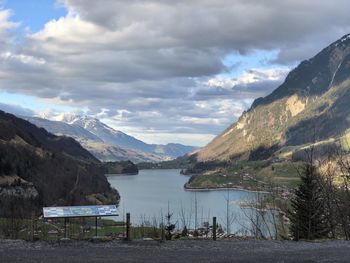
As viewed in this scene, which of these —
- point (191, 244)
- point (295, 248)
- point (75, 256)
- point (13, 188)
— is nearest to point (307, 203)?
point (295, 248)

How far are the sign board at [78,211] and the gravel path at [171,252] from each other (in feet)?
9.47

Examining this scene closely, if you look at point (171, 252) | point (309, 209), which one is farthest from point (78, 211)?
point (309, 209)

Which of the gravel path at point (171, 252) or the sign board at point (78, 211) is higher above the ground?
the sign board at point (78, 211)

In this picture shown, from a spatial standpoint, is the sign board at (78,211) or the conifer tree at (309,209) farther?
the conifer tree at (309,209)

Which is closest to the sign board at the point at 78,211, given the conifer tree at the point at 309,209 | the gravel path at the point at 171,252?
the gravel path at the point at 171,252

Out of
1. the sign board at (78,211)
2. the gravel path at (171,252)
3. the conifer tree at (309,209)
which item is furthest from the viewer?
the conifer tree at (309,209)

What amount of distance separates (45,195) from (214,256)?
178170 millimetres

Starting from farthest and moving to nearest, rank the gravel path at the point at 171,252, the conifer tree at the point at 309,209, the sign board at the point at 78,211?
the conifer tree at the point at 309,209 → the sign board at the point at 78,211 → the gravel path at the point at 171,252

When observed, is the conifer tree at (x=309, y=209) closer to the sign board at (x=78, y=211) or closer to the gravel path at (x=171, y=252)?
the gravel path at (x=171, y=252)

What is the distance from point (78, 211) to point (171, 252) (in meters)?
6.65

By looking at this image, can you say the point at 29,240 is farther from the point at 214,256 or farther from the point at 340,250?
the point at 340,250

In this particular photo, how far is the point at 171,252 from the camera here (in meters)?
20.9

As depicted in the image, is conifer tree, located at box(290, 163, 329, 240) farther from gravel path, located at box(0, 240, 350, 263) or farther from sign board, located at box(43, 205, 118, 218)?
sign board, located at box(43, 205, 118, 218)

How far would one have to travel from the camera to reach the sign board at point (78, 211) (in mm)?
24969
